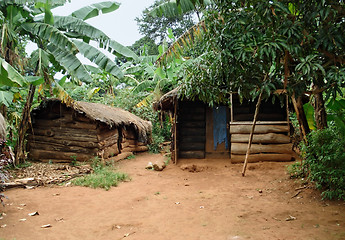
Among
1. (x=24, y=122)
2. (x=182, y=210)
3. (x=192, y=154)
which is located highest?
(x=24, y=122)

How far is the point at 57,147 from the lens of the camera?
34.7ft

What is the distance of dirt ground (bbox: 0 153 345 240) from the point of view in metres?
4.37

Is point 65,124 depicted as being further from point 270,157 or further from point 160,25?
point 160,25

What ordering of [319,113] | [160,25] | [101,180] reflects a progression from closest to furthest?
[319,113] → [101,180] → [160,25]

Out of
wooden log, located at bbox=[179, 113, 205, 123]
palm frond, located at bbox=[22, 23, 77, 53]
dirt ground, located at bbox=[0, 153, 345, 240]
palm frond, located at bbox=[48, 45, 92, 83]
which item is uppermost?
palm frond, located at bbox=[22, 23, 77, 53]

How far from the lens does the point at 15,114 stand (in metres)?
10.5

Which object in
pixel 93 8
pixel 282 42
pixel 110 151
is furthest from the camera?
pixel 110 151

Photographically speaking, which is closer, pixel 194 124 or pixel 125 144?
pixel 194 124

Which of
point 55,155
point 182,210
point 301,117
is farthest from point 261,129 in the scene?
point 55,155

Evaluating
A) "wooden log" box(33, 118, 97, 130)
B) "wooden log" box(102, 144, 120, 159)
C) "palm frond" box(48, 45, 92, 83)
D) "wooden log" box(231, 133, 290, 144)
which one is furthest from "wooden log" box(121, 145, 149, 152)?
"wooden log" box(231, 133, 290, 144)

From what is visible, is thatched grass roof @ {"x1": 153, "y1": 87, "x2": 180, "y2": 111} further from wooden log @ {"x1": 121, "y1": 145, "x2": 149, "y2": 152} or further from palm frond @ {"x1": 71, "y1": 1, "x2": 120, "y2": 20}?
wooden log @ {"x1": 121, "y1": 145, "x2": 149, "y2": 152}

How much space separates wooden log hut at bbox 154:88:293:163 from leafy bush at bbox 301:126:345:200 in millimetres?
3297

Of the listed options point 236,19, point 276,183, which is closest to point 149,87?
point 276,183

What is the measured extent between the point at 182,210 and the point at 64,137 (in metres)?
6.62
